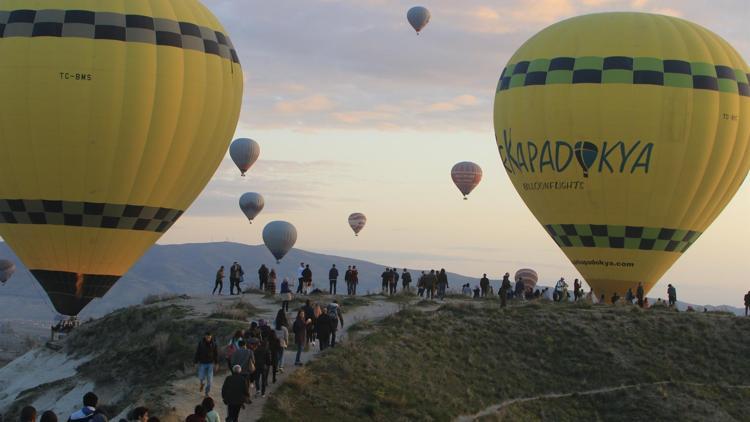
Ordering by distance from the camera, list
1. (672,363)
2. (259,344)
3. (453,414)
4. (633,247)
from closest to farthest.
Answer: (259,344), (453,414), (672,363), (633,247)

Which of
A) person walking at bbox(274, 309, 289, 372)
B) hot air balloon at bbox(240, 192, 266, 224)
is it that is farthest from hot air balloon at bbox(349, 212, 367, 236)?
person walking at bbox(274, 309, 289, 372)

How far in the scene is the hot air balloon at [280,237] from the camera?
6319cm

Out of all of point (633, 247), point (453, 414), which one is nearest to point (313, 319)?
point (453, 414)

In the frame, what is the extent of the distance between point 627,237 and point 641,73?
5965 millimetres

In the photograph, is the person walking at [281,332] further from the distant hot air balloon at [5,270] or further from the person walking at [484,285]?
the distant hot air balloon at [5,270]

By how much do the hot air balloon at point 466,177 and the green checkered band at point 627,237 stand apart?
19939mm

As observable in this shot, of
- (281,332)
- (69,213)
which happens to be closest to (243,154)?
(69,213)

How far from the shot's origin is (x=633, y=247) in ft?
143

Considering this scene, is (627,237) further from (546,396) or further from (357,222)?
(357,222)

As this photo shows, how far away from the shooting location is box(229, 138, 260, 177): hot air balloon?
62.2 metres

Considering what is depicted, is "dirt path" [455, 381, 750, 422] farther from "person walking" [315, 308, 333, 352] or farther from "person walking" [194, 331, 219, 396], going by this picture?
"person walking" [194, 331, 219, 396]

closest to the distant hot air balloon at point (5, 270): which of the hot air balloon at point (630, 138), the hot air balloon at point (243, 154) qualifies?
the hot air balloon at point (243, 154)

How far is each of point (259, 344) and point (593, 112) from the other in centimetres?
2100

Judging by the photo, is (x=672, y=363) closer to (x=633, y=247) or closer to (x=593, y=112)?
(x=633, y=247)
